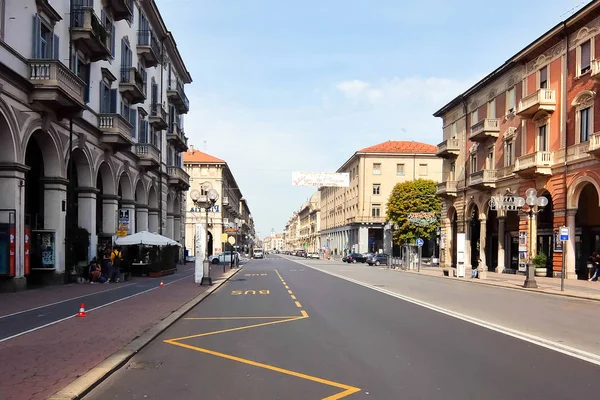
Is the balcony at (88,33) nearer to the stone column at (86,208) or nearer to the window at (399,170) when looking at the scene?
the stone column at (86,208)

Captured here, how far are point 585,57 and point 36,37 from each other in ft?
92.5

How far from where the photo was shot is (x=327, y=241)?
126m

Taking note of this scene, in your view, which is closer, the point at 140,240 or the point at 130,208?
the point at 140,240

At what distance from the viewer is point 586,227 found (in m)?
33.3

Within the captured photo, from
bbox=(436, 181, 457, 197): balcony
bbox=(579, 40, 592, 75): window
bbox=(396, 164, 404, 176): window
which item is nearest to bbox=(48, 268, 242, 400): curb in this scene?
bbox=(579, 40, 592, 75): window

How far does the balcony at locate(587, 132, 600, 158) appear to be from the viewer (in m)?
27.9

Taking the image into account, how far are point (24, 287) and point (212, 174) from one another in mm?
59845

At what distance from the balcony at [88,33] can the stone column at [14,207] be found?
7.34 metres

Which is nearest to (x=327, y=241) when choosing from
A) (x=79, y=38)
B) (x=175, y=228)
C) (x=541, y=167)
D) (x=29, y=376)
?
(x=175, y=228)

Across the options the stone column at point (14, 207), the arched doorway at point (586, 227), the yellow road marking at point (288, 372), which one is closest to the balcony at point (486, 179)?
the arched doorway at point (586, 227)

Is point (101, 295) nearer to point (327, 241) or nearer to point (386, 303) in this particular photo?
point (386, 303)

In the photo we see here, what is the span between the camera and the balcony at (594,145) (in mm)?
27891

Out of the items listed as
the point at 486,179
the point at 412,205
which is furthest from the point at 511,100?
the point at 412,205

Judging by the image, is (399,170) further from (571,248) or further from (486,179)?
(571,248)
